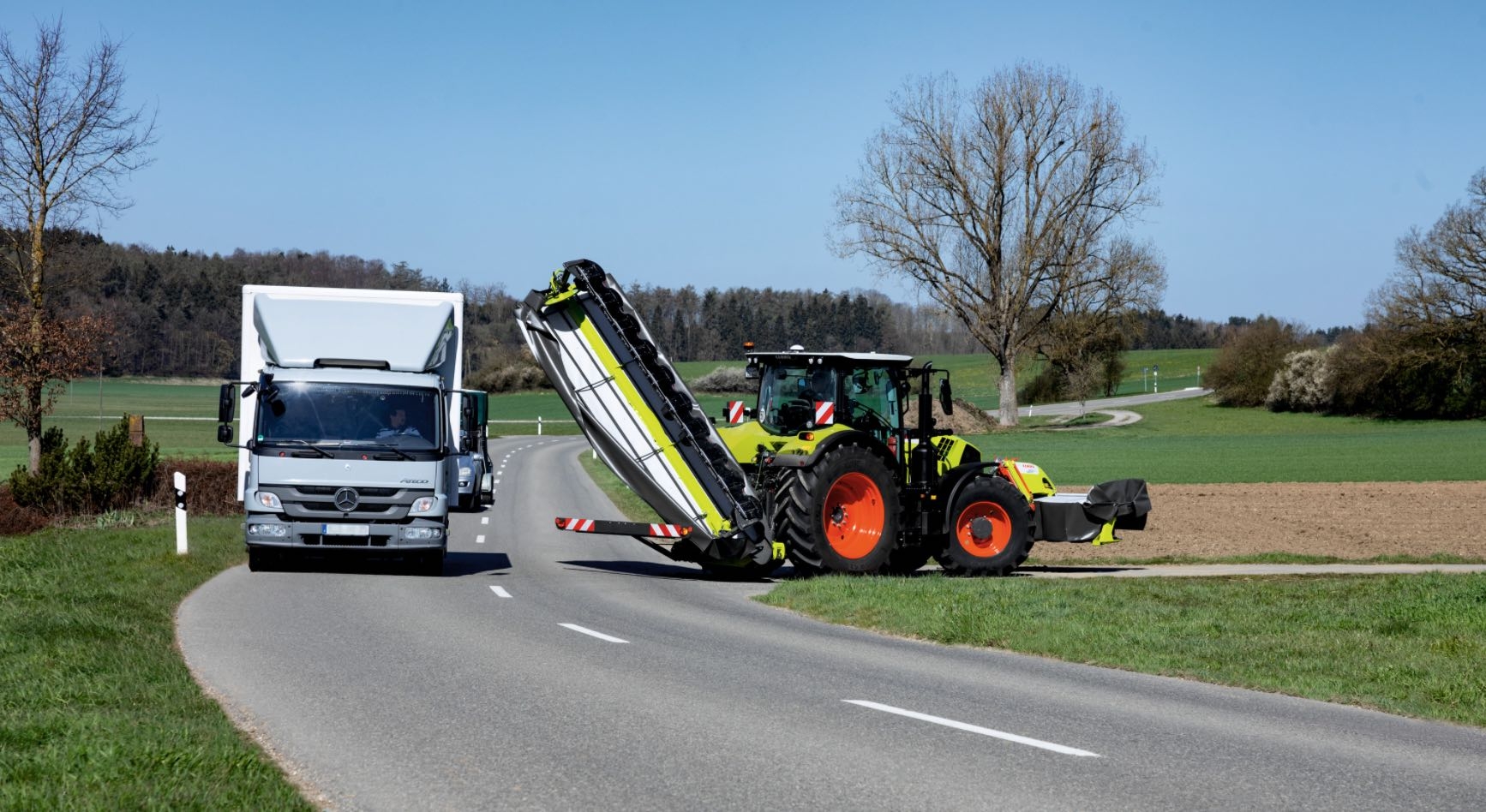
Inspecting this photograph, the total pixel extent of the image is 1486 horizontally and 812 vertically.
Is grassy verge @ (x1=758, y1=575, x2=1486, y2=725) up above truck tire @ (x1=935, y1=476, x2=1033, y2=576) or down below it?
below

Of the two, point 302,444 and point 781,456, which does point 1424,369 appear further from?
point 302,444

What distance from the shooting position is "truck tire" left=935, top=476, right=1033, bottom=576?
59.0 feet

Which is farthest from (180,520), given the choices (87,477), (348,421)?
(87,477)

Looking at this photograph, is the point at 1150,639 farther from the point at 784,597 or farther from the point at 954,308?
the point at 954,308

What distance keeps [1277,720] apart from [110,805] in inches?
248

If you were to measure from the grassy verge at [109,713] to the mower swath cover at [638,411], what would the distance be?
16.5ft

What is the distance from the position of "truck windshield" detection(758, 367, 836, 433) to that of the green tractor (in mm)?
11

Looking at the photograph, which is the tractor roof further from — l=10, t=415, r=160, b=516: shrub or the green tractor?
l=10, t=415, r=160, b=516: shrub

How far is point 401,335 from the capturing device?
58.7ft

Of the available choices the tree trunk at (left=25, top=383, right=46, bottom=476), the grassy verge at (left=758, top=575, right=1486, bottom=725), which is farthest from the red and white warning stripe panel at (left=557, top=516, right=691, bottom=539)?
the tree trunk at (left=25, top=383, right=46, bottom=476)

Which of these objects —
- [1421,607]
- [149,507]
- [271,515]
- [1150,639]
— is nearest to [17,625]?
[271,515]

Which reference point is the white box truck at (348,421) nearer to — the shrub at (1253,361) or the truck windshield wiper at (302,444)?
the truck windshield wiper at (302,444)

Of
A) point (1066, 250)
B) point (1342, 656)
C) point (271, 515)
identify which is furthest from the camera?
point (1066, 250)

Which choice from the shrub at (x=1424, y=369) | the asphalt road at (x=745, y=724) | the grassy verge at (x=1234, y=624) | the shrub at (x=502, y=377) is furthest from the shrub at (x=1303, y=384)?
the asphalt road at (x=745, y=724)
